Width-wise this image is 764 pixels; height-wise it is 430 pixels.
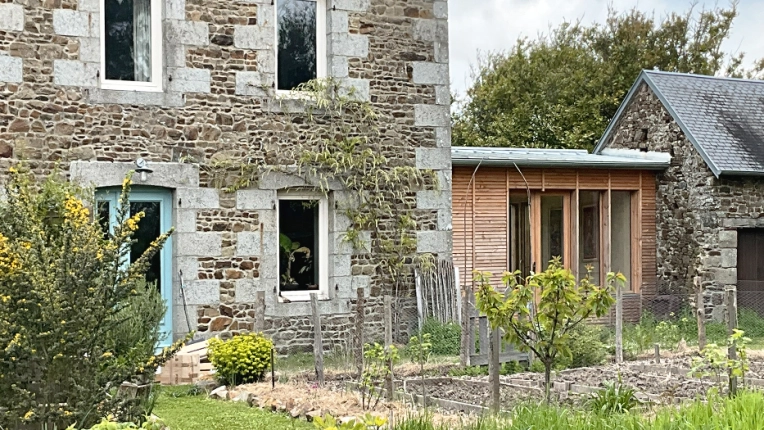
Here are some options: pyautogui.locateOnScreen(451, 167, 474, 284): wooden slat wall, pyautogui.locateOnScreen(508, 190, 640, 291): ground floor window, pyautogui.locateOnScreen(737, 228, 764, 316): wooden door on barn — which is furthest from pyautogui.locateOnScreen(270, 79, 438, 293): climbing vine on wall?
pyautogui.locateOnScreen(737, 228, 764, 316): wooden door on barn

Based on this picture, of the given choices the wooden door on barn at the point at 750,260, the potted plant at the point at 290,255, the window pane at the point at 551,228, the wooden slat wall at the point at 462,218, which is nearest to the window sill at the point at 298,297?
the potted plant at the point at 290,255

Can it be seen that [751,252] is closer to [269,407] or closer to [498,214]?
[498,214]

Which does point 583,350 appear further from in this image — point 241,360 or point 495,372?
point 241,360

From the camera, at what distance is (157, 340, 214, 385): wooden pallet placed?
38.2 ft

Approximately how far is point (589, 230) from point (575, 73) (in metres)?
15.2

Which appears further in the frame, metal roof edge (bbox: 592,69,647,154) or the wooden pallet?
metal roof edge (bbox: 592,69,647,154)

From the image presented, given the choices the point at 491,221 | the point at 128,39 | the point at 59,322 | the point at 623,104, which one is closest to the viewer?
the point at 59,322

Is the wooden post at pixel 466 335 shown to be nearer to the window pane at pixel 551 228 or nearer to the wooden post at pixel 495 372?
the wooden post at pixel 495 372

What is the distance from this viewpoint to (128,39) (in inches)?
509

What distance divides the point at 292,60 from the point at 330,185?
1.75m

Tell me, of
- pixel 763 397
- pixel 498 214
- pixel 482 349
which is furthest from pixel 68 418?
pixel 498 214

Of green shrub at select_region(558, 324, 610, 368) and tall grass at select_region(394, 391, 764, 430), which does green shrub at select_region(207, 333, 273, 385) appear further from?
tall grass at select_region(394, 391, 764, 430)

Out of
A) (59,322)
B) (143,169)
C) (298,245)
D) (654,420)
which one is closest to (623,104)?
(298,245)

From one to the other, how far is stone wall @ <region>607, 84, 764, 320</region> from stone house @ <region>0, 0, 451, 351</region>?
5131mm
